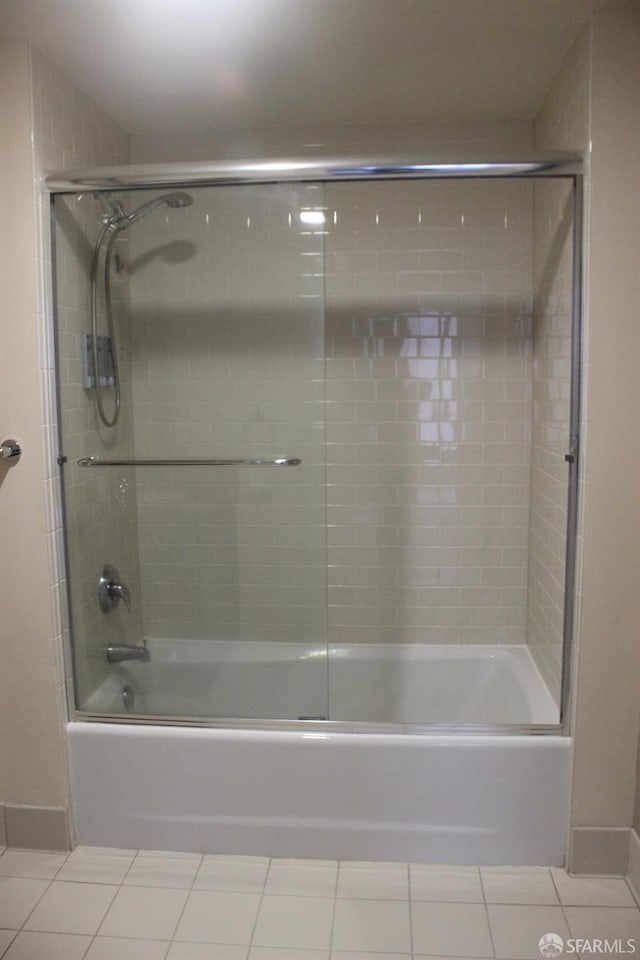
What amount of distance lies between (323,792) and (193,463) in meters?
1.05

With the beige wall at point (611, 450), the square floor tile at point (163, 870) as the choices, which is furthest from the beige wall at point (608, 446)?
the square floor tile at point (163, 870)

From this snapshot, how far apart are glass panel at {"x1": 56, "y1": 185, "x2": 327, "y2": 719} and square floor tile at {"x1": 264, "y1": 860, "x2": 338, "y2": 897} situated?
1.33 ft

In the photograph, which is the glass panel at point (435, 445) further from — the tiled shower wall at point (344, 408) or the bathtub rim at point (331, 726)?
the bathtub rim at point (331, 726)

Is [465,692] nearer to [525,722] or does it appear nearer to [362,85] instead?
[525,722]

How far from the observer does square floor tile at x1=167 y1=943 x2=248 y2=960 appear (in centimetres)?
157

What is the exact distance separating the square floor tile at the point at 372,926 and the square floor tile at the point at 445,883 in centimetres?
8

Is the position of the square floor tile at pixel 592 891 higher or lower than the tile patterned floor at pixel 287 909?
higher

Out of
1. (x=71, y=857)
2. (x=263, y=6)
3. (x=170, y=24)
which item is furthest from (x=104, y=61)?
(x=71, y=857)

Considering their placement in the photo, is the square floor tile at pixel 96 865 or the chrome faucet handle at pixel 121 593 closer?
the square floor tile at pixel 96 865

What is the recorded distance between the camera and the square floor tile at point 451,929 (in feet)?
5.21

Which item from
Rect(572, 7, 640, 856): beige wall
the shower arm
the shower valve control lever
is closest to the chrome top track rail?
Rect(572, 7, 640, 856): beige wall

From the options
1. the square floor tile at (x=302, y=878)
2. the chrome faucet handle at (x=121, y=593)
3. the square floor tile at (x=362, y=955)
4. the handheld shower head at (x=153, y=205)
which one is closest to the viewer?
the square floor tile at (x=362, y=955)

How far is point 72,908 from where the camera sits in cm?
174

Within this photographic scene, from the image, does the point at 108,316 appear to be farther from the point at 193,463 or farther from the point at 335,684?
the point at 335,684
